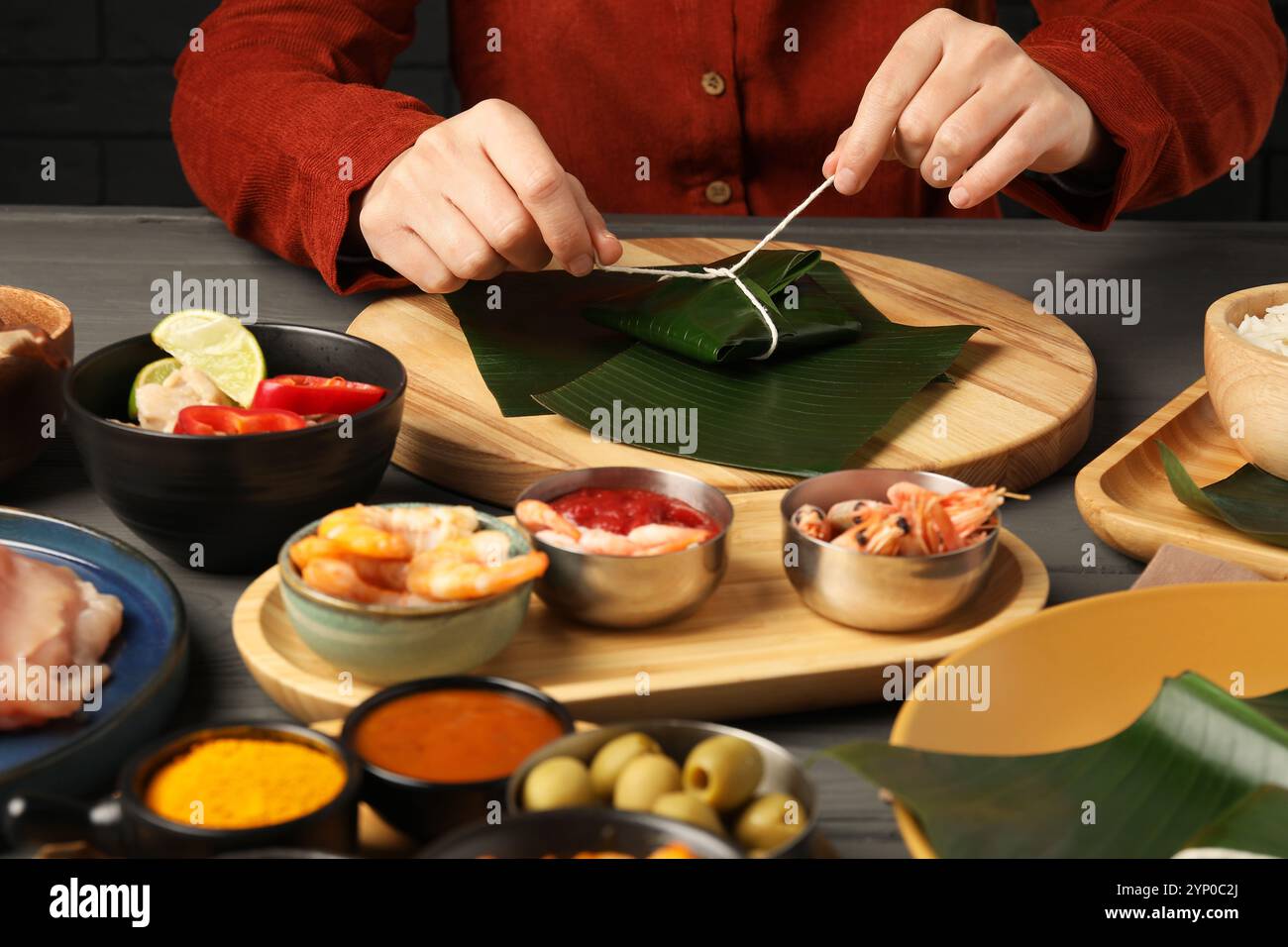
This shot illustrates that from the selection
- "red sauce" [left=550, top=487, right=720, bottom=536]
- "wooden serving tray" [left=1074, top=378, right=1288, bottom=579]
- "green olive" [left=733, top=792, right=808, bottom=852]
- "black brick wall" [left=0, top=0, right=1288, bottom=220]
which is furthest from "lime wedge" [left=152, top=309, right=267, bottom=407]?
"black brick wall" [left=0, top=0, right=1288, bottom=220]

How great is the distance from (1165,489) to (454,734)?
0.90 metres

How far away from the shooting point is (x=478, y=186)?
70.3 inches

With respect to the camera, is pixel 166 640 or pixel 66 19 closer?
pixel 166 640

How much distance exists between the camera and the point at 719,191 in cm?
256

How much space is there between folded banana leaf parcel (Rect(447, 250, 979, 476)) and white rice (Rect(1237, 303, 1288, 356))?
0.38 metres

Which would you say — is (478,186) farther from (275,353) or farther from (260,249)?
(260,249)

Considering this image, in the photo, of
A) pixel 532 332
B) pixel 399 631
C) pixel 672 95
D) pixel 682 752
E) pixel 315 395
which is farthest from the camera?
pixel 672 95

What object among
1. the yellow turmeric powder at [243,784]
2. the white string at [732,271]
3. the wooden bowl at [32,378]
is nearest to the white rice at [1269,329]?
the white string at [732,271]

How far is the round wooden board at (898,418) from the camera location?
1.56m

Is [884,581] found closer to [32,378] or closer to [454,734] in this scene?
[454,734]

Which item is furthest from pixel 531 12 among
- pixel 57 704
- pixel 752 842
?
pixel 752 842

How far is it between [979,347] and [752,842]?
3.72 ft

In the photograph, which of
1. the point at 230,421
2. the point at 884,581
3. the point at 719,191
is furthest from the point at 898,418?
the point at 719,191

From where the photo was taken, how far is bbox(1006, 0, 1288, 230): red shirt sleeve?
2057mm
